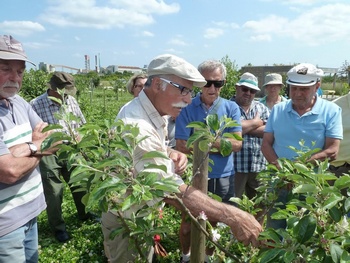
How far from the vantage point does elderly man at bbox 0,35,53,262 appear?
192 centimetres

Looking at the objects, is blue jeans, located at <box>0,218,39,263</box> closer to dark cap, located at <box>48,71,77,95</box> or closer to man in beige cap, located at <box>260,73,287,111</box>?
dark cap, located at <box>48,71,77,95</box>

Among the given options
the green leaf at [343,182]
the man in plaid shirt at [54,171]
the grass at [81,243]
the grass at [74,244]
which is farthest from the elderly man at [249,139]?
the green leaf at [343,182]

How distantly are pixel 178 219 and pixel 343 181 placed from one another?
3819 millimetres

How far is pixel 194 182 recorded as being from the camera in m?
1.71

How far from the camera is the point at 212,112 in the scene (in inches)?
137

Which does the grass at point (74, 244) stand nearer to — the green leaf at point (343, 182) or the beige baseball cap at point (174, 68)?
the beige baseball cap at point (174, 68)

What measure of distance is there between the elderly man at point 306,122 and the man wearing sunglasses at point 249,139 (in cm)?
59

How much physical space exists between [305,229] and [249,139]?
3008mm

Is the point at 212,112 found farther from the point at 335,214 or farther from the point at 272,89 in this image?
the point at 335,214

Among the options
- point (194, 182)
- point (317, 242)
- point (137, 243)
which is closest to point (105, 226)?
point (137, 243)

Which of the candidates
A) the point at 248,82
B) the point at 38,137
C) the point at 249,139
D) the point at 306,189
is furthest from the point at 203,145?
the point at 248,82

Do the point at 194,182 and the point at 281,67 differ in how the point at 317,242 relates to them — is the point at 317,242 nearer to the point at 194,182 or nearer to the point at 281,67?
the point at 194,182

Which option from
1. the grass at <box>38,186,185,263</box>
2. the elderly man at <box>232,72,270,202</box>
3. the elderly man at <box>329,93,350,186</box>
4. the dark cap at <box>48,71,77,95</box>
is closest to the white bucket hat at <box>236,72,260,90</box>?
the elderly man at <box>232,72,270,202</box>

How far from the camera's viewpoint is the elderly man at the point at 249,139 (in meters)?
3.96
